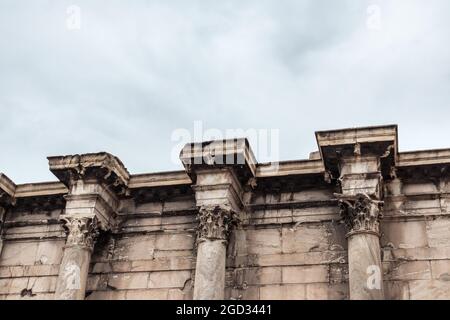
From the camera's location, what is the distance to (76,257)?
513 inches

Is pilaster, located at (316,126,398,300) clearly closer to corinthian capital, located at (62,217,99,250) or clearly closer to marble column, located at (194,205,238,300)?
marble column, located at (194,205,238,300)

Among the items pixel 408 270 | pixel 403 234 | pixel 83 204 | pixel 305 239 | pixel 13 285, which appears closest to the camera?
pixel 408 270

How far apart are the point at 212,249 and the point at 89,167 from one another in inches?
128

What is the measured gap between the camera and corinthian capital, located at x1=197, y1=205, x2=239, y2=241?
12.5m

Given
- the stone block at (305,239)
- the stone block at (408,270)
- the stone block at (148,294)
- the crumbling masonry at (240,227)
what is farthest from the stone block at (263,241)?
the stone block at (408,270)

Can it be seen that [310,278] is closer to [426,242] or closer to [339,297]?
[339,297]

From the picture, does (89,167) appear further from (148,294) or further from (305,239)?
(305,239)

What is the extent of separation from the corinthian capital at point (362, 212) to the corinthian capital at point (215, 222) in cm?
222

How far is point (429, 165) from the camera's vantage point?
1230 cm

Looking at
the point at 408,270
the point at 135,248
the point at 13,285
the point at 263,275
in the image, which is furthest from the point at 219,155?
the point at 13,285

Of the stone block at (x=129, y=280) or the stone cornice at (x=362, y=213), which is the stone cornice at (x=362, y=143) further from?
the stone block at (x=129, y=280)

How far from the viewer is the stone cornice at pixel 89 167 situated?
13484 millimetres

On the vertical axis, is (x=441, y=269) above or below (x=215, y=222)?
below

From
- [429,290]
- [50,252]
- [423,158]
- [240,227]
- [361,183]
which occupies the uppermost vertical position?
[423,158]
